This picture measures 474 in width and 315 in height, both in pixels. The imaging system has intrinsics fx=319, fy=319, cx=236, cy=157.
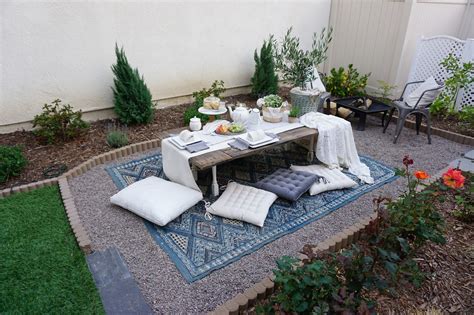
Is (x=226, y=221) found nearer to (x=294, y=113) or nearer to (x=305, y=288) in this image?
(x=305, y=288)

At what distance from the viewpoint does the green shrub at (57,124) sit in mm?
4570

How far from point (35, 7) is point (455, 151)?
658 cm

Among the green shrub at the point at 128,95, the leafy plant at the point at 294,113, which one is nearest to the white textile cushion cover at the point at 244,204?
the leafy plant at the point at 294,113

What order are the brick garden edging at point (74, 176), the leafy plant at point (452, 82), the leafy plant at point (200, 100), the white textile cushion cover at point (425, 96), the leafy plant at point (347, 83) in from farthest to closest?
the leafy plant at point (347, 83), the leafy plant at point (452, 82), the leafy plant at point (200, 100), the white textile cushion cover at point (425, 96), the brick garden edging at point (74, 176)

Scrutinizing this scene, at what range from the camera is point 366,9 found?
7.04m

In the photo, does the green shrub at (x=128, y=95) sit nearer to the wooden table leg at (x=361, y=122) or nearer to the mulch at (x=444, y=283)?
the wooden table leg at (x=361, y=122)

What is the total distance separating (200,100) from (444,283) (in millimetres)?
4453

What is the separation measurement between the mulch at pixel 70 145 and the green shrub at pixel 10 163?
0.07 metres

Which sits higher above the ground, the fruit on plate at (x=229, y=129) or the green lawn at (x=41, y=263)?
the fruit on plate at (x=229, y=129)

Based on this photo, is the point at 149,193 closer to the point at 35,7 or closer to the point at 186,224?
the point at 186,224

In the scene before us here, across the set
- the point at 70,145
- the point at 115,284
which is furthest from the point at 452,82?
the point at 70,145

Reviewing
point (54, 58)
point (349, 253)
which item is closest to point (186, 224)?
point (349, 253)

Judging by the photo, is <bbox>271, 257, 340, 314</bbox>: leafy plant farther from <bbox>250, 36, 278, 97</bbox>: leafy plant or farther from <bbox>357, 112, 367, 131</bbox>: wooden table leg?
<bbox>250, 36, 278, 97</bbox>: leafy plant

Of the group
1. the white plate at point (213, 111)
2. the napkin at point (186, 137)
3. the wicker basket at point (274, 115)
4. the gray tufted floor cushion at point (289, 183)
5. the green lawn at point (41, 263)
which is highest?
the white plate at point (213, 111)
